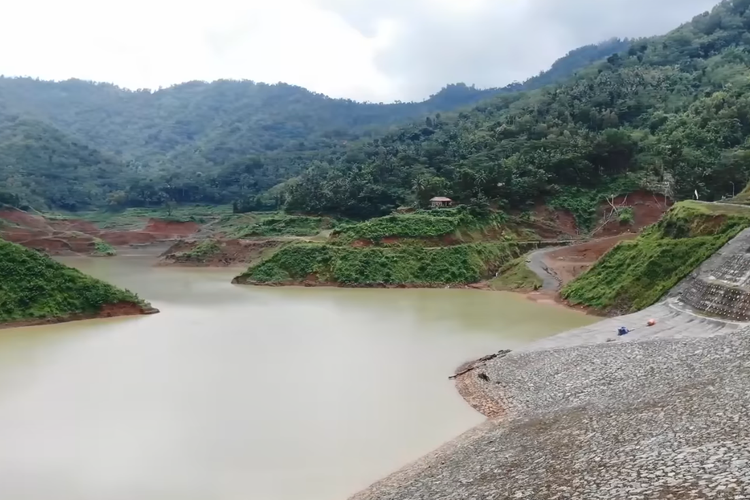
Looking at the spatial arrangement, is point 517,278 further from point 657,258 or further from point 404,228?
point 657,258

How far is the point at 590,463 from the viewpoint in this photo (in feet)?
31.0

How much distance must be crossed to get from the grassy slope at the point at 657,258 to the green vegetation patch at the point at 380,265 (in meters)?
10.5

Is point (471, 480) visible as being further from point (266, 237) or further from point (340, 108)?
point (340, 108)

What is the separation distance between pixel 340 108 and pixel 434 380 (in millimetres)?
185681

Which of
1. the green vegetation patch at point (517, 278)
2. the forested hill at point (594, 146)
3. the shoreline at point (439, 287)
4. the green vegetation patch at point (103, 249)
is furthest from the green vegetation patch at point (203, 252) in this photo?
the green vegetation patch at point (517, 278)

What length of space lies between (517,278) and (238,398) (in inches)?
1061

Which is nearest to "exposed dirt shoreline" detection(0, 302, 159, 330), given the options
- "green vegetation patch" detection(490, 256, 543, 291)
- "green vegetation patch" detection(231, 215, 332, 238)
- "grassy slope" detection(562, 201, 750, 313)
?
"green vegetation patch" detection(490, 256, 543, 291)

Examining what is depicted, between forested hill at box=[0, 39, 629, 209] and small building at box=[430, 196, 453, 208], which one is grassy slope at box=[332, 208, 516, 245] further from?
forested hill at box=[0, 39, 629, 209]

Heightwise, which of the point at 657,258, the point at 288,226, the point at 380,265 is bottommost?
the point at 657,258

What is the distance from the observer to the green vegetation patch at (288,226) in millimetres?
62812

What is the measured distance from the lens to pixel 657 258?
30922mm

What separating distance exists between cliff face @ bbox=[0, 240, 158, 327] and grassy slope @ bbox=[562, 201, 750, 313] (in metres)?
22.8

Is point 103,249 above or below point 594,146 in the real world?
below

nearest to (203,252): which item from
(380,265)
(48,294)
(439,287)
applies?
(380,265)
